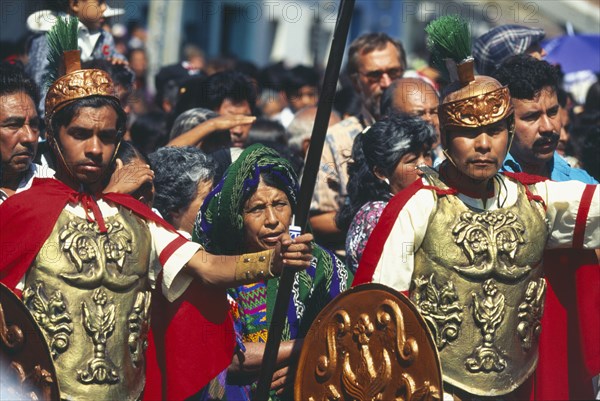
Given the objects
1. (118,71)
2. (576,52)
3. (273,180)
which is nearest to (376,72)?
(118,71)

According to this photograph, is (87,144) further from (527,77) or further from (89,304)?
(527,77)

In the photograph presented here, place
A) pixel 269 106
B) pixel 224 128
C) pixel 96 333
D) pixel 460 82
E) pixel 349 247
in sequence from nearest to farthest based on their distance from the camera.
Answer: pixel 96 333 → pixel 460 82 → pixel 349 247 → pixel 224 128 → pixel 269 106

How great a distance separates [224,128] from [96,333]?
2516 millimetres

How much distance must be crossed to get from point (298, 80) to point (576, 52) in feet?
7.42

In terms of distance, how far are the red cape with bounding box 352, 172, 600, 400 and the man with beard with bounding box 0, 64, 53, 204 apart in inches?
82.2

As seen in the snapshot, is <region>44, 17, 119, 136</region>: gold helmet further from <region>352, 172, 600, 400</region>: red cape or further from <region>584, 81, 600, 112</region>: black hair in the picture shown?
<region>584, 81, 600, 112</region>: black hair

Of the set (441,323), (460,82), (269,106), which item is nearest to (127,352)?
(441,323)

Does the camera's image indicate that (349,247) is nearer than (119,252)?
No

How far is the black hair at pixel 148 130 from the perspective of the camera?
873 cm

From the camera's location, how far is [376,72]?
328 inches

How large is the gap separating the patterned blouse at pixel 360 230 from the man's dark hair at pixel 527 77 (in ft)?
2.85

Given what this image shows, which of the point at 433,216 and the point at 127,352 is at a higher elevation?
the point at 433,216

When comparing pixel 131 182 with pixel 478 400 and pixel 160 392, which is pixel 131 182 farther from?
pixel 478 400

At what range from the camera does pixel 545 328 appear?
5.63 metres
